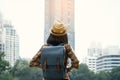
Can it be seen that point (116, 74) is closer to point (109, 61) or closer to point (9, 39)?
point (109, 61)

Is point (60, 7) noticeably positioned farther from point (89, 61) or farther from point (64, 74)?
point (64, 74)

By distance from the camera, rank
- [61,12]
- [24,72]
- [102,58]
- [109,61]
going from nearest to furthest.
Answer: [24,72]
[61,12]
[109,61]
[102,58]

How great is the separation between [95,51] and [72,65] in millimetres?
155508

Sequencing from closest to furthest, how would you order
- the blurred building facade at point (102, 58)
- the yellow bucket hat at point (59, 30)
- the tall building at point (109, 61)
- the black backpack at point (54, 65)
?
→ the black backpack at point (54, 65) → the yellow bucket hat at point (59, 30) → the tall building at point (109, 61) → the blurred building facade at point (102, 58)

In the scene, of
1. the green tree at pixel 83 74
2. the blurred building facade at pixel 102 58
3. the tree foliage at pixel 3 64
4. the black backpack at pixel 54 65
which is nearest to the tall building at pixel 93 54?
the blurred building facade at pixel 102 58

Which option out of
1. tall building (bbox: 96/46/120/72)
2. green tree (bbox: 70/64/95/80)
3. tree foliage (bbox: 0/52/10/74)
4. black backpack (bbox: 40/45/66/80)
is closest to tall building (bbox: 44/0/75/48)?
tall building (bbox: 96/46/120/72)

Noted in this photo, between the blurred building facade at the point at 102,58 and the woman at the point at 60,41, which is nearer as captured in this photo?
the woman at the point at 60,41

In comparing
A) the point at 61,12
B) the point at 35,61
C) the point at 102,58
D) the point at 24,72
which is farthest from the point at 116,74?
the point at 102,58

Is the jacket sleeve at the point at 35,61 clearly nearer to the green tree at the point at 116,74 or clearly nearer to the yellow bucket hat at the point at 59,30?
the yellow bucket hat at the point at 59,30

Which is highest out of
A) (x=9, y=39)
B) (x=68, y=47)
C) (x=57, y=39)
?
(x=9, y=39)

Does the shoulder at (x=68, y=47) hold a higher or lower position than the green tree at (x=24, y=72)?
higher

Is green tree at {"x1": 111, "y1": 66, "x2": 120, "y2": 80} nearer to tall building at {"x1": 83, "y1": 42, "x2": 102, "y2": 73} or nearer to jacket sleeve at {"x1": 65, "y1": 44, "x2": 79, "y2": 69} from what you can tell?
jacket sleeve at {"x1": 65, "y1": 44, "x2": 79, "y2": 69}

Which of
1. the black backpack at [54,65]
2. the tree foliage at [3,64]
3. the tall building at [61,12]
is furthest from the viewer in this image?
the tall building at [61,12]

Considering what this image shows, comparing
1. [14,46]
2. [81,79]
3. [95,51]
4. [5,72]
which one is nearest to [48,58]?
[5,72]
